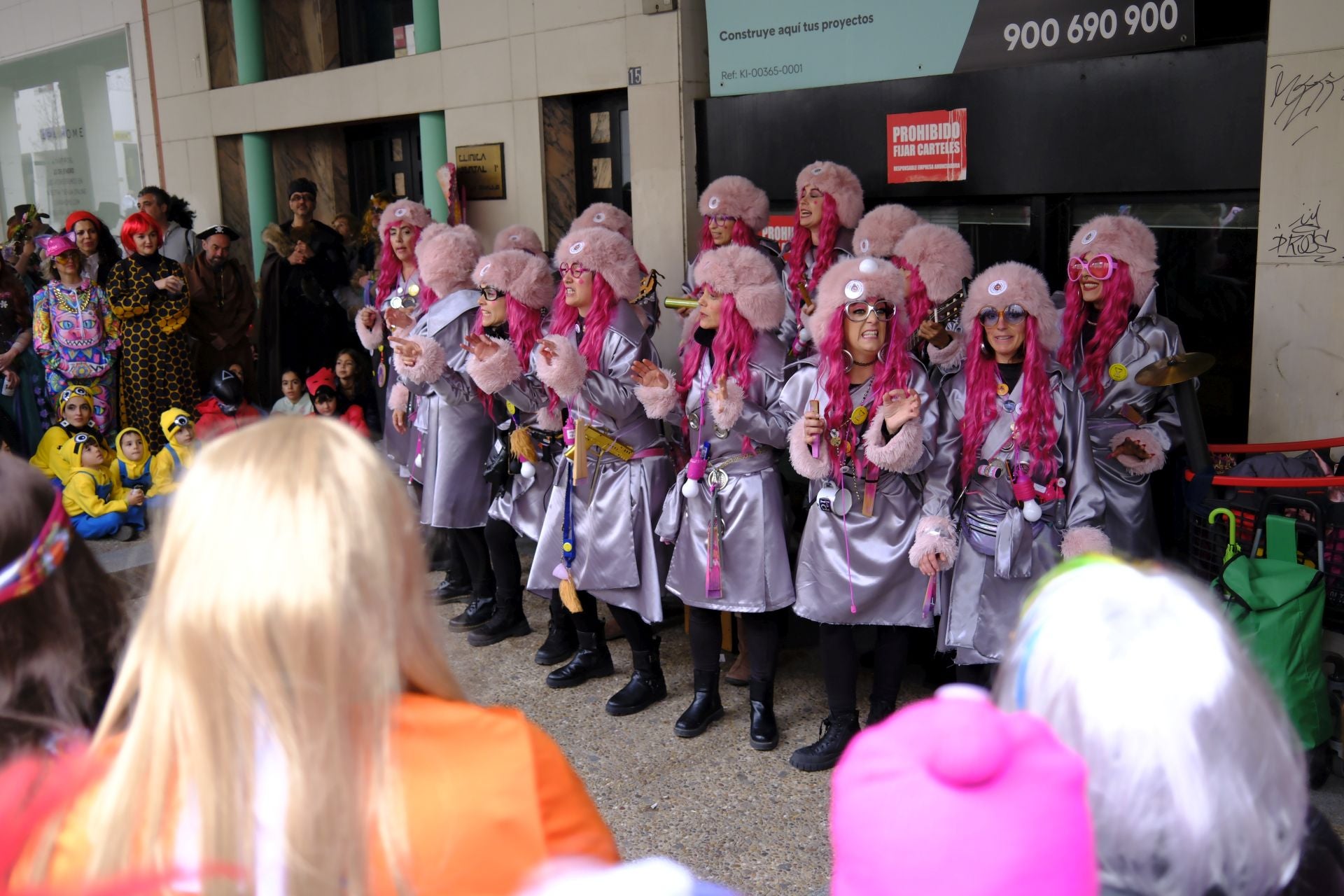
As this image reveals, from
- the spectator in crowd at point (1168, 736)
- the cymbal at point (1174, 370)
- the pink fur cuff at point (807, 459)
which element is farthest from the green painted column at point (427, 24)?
the spectator in crowd at point (1168, 736)

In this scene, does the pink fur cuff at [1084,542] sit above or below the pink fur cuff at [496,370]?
below

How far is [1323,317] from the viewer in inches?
177

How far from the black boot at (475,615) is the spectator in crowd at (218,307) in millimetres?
3525

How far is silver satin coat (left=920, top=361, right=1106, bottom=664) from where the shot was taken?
12.3 feet

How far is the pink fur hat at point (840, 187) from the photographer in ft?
19.3

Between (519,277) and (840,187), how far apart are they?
5.95 feet

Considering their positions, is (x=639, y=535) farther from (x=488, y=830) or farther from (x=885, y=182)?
(x=488, y=830)

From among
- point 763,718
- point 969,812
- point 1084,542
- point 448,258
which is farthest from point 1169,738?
point 448,258

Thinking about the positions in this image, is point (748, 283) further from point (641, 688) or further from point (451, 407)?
point (451, 407)

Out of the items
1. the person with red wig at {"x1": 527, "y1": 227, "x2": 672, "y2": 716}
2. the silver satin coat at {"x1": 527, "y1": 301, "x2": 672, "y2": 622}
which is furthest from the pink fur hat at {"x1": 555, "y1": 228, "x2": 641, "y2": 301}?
the silver satin coat at {"x1": 527, "y1": 301, "x2": 672, "y2": 622}

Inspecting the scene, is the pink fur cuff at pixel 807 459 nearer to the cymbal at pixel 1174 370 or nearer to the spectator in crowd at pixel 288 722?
the cymbal at pixel 1174 370

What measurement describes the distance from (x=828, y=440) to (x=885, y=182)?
272 centimetres

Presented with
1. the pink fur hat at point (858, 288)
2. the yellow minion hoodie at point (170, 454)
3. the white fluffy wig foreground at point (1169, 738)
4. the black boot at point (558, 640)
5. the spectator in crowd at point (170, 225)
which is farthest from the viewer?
the spectator in crowd at point (170, 225)

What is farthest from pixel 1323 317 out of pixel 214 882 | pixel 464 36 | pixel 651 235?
pixel 464 36
